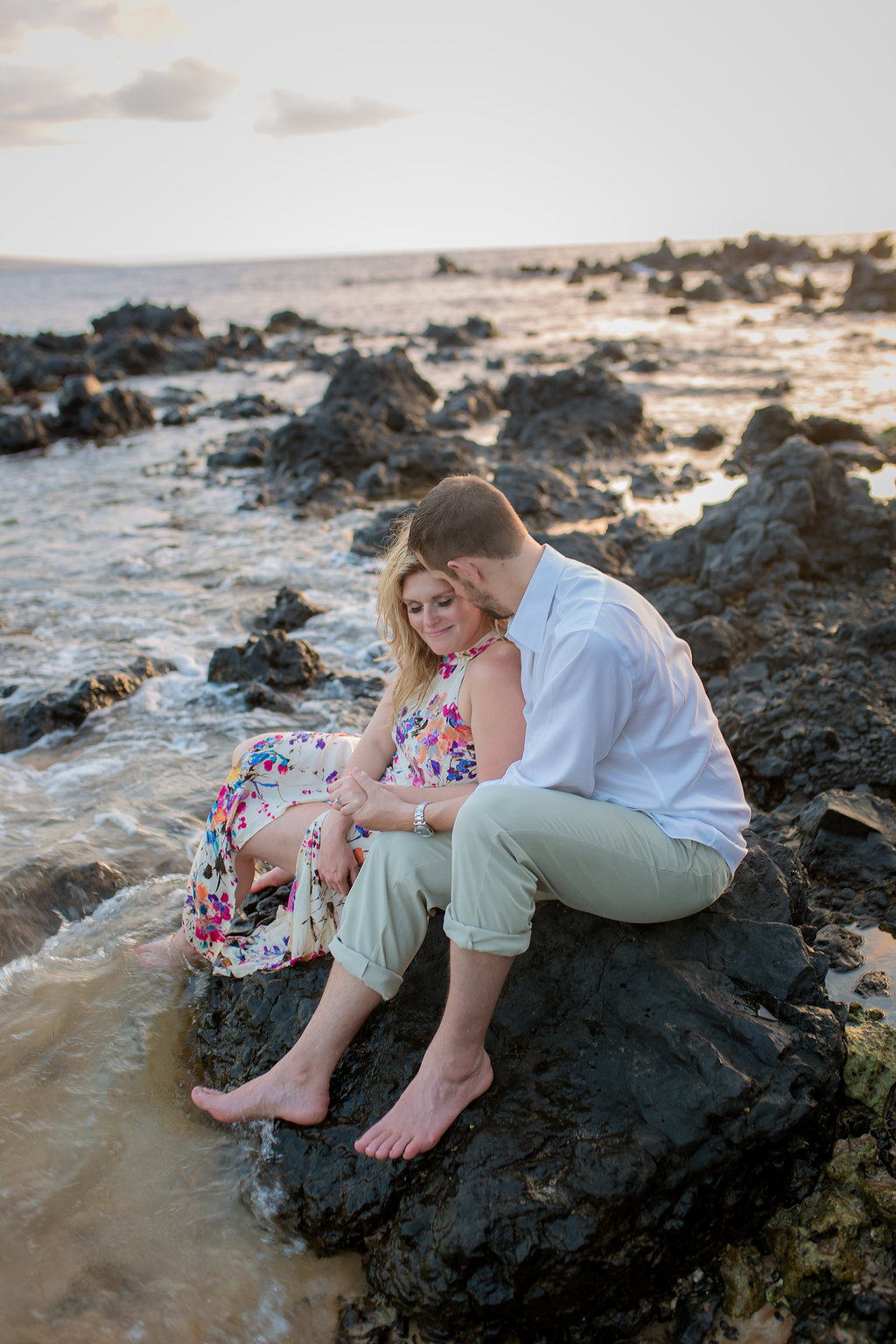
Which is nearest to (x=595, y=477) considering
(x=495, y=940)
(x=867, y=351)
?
(x=495, y=940)

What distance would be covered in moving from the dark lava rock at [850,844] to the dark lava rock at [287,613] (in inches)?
193

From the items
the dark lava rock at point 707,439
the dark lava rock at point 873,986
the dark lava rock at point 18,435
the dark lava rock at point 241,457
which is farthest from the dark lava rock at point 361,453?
the dark lava rock at point 873,986

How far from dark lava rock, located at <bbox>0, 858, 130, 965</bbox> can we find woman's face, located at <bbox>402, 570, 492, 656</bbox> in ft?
8.16

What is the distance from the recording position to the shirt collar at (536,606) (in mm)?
2736

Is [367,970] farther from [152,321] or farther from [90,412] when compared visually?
[152,321]

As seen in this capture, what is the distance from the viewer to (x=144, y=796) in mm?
5496

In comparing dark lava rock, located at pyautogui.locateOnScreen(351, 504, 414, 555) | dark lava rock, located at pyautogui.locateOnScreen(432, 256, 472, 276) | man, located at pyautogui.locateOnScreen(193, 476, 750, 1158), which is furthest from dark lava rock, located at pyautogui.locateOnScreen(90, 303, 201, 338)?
dark lava rock, located at pyautogui.locateOnScreen(432, 256, 472, 276)

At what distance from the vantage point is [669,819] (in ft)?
8.86

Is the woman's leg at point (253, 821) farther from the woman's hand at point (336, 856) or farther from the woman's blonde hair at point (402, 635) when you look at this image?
the woman's blonde hair at point (402, 635)

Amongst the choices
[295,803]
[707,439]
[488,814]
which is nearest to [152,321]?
[707,439]

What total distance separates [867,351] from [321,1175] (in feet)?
76.3

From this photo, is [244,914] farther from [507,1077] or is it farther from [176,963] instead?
[507,1077]

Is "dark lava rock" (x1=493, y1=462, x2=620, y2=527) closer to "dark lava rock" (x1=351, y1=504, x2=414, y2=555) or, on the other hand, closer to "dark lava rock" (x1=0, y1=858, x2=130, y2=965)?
"dark lava rock" (x1=351, y1=504, x2=414, y2=555)

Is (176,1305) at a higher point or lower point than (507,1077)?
lower
